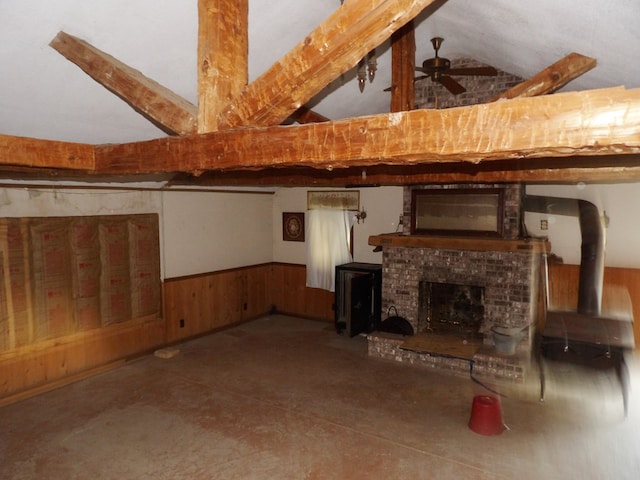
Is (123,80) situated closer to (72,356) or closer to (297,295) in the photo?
(72,356)

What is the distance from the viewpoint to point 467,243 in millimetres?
5465

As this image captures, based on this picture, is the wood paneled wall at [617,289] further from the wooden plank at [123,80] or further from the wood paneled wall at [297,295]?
the wooden plank at [123,80]

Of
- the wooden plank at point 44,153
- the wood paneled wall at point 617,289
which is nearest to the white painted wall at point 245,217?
the wood paneled wall at point 617,289

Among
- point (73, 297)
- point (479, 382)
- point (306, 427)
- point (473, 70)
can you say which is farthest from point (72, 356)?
point (473, 70)

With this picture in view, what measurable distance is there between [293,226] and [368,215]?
5.43ft

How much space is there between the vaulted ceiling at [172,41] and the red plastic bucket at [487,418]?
242 centimetres

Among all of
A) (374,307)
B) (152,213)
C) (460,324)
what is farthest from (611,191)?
(152,213)

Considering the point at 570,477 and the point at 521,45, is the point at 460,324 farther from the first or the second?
the point at 521,45

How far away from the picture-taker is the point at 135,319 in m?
6.02

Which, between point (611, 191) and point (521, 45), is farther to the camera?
point (611, 191)

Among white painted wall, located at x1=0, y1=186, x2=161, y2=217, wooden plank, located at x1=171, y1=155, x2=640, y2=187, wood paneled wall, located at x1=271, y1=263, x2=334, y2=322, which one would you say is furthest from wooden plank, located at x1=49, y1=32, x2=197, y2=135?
wood paneled wall, located at x1=271, y1=263, x2=334, y2=322

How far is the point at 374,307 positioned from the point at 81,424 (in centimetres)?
430

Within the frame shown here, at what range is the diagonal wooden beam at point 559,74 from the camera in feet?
10.3

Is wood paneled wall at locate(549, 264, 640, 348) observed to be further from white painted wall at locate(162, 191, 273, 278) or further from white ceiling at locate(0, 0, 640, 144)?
white painted wall at locate(162, 191, 273, 278)
